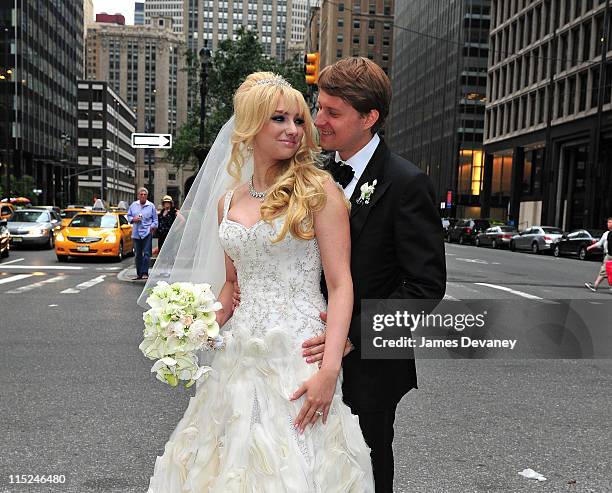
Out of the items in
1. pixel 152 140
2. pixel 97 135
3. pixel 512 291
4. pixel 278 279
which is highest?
pixel 97 135

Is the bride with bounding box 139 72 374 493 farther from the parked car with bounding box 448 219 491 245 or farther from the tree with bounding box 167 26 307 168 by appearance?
the tree with bounding box 167 26 307 168

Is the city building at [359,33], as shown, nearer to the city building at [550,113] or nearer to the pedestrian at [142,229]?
the city building at [550,113]

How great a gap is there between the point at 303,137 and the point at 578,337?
9014 mm

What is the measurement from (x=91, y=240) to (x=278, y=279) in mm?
18847

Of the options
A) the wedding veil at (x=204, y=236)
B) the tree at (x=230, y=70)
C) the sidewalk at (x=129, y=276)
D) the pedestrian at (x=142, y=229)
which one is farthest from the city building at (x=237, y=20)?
the wedding veil at (x=204, y=236)

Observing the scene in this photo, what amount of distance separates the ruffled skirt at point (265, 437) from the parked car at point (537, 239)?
31.9 meters

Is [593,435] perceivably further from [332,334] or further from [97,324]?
[97,324]

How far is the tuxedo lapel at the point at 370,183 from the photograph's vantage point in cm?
240

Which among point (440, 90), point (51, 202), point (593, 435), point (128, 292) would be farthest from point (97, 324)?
point (51, 202)

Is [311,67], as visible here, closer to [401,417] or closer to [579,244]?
[401,417]

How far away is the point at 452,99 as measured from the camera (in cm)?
7850

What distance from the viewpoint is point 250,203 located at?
8.51 feet

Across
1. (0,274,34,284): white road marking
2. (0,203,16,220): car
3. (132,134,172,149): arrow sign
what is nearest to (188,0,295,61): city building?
(0,203,16,220): car

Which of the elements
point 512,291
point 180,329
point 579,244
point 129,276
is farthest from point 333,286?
point 579,244
